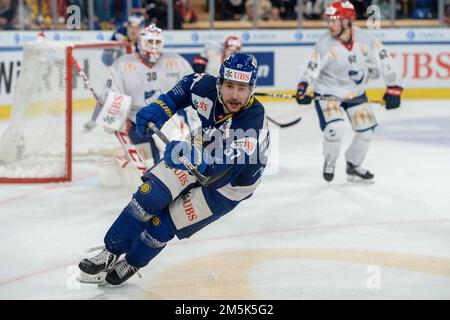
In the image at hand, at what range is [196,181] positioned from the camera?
4.22m

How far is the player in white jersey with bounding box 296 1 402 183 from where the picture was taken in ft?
22.7

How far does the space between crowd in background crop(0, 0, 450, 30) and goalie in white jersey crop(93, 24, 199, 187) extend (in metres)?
3.60

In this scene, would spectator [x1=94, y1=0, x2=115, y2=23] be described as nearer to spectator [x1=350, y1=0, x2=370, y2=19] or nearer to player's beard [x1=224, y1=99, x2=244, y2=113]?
spectator [x1=350, y1=0, x2=370, y2=19]

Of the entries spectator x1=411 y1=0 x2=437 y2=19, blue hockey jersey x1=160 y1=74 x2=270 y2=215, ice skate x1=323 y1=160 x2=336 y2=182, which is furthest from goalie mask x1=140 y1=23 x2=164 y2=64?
spectator x1=411 y1=0 x2=437 y2=19

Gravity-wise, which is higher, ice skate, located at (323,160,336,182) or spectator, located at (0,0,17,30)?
spectator, located at (0,0,17,30)

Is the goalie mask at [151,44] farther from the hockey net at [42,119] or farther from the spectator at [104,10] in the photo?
the spectator at [104,10]

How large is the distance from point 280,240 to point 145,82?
189cm

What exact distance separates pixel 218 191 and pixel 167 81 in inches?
106

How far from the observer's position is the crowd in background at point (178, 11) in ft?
33.6

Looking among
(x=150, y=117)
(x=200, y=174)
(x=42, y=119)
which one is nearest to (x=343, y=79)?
(x=42, y=119)

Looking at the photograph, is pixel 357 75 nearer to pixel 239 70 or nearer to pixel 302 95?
pixel 302 95
